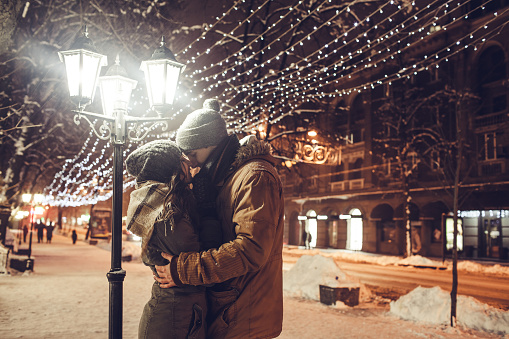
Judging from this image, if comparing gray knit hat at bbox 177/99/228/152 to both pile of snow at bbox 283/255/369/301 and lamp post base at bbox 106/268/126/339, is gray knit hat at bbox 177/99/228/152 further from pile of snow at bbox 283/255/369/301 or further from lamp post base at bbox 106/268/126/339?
pile of snow at bbox 283/255/369/301

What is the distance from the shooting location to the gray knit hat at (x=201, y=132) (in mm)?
2645

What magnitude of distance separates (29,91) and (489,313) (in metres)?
15.0

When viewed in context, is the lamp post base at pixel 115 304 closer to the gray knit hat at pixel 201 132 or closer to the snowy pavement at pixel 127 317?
the snowy pavement at pixel 127 317

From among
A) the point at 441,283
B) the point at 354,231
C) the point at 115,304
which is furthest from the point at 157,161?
the point at 354,231

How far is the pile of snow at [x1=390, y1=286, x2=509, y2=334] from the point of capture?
308 inches

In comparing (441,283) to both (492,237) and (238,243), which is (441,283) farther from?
(238,243)

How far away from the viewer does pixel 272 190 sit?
2.35 meters

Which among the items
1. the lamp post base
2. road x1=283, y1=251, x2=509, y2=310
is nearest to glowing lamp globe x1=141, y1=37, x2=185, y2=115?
the lamp post base

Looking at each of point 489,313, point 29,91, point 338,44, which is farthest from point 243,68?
A: point 489,313

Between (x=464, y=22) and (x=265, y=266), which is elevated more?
(x=464, y=22)

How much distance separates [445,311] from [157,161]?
747cm

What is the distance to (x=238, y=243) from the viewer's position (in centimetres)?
219

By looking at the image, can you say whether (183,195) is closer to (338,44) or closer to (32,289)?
(32,289)

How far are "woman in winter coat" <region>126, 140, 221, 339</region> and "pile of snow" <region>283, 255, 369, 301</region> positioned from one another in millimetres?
7905
